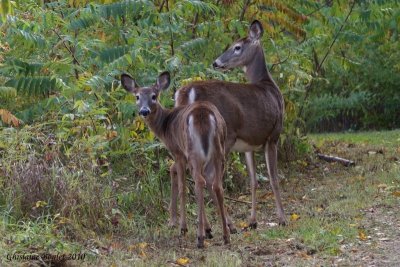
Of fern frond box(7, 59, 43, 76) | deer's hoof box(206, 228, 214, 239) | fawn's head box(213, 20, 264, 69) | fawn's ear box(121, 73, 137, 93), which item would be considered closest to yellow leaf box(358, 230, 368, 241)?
deer's hoof box(206, 228, 214, 239)

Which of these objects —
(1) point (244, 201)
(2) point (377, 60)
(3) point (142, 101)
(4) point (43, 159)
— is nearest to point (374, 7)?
(1) point (244, 201)

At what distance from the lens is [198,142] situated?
845 centimetres

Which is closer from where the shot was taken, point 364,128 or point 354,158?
point 354,158

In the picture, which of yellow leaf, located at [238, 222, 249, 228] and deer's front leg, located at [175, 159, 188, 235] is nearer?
deer's front leg, located at [175, 159, 188, 235]

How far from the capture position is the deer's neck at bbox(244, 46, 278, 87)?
→ 11.0 m

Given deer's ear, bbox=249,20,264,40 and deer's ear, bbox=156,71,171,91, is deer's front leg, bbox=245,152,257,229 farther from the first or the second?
deer's ear, bbox=249,20,264,40

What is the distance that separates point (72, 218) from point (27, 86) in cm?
199

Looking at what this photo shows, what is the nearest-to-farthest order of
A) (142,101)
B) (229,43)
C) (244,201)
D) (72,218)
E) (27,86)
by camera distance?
(72,218)
(142,101)
(27,86)
(244,201)
(229,43)

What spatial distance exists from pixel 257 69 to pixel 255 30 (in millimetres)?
482

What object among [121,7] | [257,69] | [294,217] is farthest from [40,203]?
[257,69]

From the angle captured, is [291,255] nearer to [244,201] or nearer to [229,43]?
[244,201]

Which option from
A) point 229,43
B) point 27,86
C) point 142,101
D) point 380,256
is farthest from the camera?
point 229,43

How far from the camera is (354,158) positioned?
48.4 ft

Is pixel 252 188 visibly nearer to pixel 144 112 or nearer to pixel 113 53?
pixel 144 112
